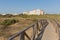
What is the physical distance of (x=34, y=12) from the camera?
4154 inches

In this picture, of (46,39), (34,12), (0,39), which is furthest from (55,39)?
(34,12)

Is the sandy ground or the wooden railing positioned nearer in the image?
the wooden railing

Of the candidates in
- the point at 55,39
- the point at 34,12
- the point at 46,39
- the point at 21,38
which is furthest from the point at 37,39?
the point at 34,12

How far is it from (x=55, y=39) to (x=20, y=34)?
596 cm

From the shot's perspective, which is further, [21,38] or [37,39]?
[37,39]

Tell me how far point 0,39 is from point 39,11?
293 ft

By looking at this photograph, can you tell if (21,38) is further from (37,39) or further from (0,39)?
Result: (0,39)

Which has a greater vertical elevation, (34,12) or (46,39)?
(46,39)

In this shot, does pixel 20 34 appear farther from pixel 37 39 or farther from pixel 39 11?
pixel 39 11

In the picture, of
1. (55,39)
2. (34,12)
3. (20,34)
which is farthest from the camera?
(34,12)

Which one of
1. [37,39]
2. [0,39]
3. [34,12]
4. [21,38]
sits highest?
[21,38]

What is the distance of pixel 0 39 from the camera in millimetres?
19500

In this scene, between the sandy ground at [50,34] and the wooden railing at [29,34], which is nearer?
the wooden railing at [29,34]

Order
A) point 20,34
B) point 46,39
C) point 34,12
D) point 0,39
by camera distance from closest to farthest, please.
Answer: point 20,34
point 46,39
point 0,39
point 34,12
